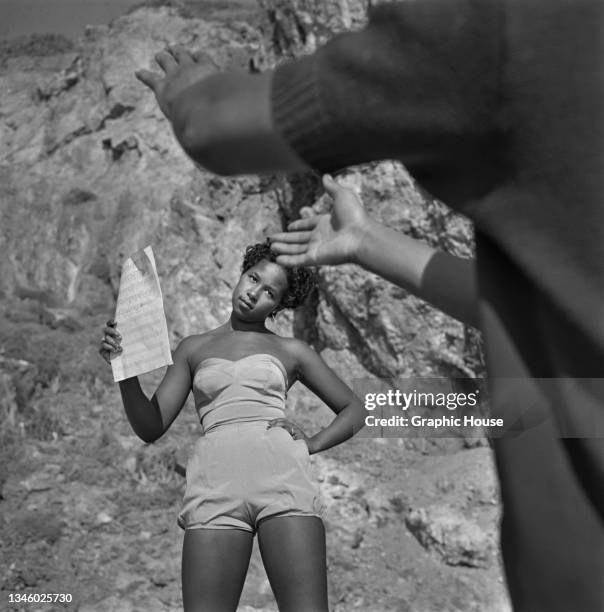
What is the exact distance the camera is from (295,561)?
8.38 ft

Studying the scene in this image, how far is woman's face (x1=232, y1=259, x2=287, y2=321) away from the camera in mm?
3062

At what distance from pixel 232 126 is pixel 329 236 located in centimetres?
30

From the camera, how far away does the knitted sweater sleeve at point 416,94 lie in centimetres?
85

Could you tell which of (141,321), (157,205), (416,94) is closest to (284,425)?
(141,321)

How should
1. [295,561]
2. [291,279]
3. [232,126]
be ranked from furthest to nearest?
[291,279] < [295,561] < [232,126]

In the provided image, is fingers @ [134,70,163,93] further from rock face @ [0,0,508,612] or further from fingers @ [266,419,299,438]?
rock face @ [0,0,508,612]

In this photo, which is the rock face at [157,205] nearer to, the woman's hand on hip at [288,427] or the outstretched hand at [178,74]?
the woman's hand on hip at [288,427]

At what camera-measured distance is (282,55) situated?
8906 millimetres

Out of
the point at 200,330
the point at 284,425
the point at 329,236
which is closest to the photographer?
the point at 329,236

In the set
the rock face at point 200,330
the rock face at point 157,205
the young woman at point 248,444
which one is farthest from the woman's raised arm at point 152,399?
the rock face at point 157,205

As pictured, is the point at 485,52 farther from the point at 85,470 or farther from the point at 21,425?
the point at 21,425

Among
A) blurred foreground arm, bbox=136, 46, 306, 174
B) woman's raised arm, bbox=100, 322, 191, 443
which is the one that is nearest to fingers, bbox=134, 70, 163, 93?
blurred foreground arm, bbox=136, 46, 306, 174

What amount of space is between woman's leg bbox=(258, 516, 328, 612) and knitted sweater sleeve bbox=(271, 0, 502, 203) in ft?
6.07

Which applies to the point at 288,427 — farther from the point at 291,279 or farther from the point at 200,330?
the point at 200,330
